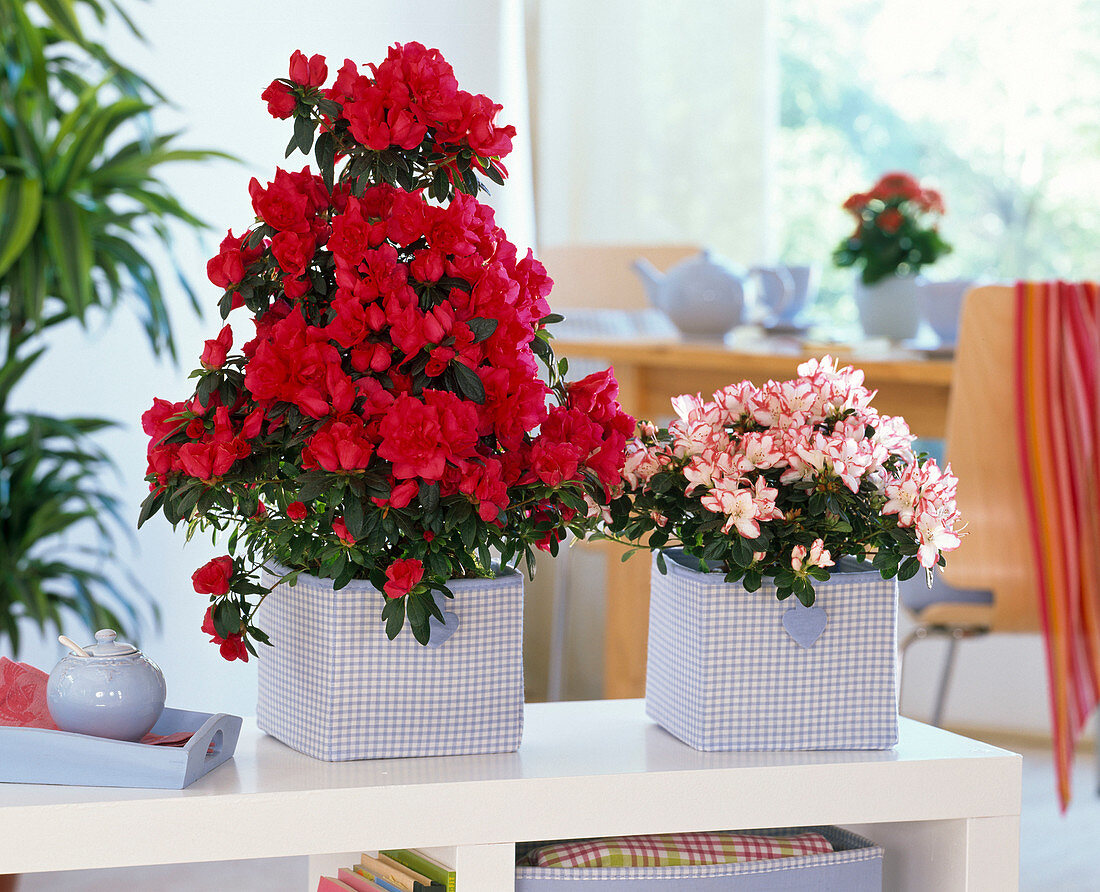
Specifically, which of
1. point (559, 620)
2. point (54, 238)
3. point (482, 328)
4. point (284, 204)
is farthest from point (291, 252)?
point (559, 620)

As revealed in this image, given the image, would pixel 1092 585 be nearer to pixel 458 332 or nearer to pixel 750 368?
pixel 750 368

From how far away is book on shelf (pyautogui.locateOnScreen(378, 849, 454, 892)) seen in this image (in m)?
0.94

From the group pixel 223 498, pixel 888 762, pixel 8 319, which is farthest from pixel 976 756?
pixel 8 319

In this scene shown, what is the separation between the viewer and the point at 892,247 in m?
2.42

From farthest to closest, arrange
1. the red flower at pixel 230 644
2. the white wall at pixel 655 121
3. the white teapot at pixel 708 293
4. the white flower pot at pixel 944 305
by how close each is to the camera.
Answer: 1. the white wall at pixel 655 121
2. the white teapot at pixel 708 293
3. the white flower pot at pixel 944 305
4. the red flower at pixel 230 644

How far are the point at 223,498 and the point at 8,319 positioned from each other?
147 centimetres

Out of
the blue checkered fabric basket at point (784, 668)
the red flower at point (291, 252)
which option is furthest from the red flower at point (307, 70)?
the blue checkered fabric basket at point (784, 668)

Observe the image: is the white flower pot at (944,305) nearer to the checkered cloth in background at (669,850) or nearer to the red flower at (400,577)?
the checkered cloth in background at (669,850)

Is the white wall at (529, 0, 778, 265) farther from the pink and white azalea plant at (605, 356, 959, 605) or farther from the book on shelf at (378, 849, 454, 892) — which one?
the book on shelf at (378, 849, 454, 892)

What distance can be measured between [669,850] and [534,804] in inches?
5.2

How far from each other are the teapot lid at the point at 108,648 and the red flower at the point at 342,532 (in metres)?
0.17

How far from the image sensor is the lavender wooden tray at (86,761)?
2.83 feet

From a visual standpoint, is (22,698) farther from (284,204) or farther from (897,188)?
(897,188)

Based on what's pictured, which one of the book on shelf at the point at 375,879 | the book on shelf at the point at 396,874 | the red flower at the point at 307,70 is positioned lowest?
the book on shelf at the point at 375,879
